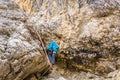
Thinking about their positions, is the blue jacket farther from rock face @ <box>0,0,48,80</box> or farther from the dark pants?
rock face @ <box>0,0,48,80</box>

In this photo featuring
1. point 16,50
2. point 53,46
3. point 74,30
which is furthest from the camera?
point 74,30

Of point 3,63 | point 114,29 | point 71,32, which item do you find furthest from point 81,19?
point 3,63

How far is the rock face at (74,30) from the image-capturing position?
46.6 ft

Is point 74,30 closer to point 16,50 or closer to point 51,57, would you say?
point 51,57

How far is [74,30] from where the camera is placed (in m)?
17.1

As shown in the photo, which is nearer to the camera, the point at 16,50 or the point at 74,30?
the point at 16,50

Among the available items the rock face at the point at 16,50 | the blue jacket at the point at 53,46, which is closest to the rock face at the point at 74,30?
the rock face at the point at 16,50

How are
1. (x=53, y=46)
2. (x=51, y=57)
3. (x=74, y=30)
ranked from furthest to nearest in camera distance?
(x=74, y=30) < (x=51, y=57) < (x=53, y=46)

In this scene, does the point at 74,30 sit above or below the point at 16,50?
below

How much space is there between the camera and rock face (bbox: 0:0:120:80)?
14.2m

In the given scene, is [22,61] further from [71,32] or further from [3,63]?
[71,32]

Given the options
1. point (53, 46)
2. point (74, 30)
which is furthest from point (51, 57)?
point (74, 30)

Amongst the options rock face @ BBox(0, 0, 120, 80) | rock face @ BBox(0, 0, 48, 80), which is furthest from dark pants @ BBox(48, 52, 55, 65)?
rock face @ BBox(0, 0, 48, 80)

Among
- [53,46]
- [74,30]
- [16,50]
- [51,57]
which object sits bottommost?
[51,57]
